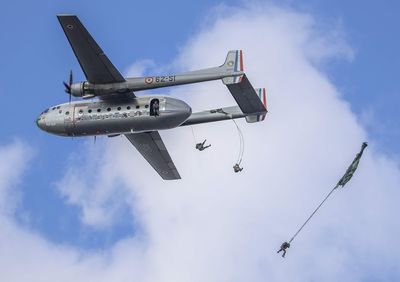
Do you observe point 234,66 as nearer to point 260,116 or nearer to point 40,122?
point 260,116

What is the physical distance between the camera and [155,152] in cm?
7000

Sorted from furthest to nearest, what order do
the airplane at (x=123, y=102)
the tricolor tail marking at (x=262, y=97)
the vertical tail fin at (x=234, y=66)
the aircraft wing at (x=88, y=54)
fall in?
the tricolor tail marking at (x=262, y=97) → the airplane at (x=123, y=102) → the vertical tail fin at (x=234, y=66) → the aircraft wing at (x=88, y=54)

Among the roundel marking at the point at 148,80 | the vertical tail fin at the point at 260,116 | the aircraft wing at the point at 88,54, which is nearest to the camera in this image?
the aircraft wing at the point at 88,54

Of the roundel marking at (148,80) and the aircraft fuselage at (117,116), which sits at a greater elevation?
the roundel marking at (148,80)

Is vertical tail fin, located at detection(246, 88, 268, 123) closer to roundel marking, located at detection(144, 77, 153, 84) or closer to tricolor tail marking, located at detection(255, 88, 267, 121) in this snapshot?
tricolor tail marking, located at detection(255, 88, 267, 121)

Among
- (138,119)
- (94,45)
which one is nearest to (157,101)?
(138,119)

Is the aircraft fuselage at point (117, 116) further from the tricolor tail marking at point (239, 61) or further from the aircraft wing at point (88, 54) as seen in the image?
the tricolor tail marking at point (239, 61)

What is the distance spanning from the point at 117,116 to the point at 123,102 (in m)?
1.19

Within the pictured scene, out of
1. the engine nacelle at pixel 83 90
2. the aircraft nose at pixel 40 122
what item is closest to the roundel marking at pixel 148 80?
the engine nacelle at pixel 83 90

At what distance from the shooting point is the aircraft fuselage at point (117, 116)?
196 feet

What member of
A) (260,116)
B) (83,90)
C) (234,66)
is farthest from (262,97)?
(83,90)

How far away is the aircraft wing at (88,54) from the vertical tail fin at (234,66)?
7.38 meters

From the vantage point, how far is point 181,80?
59656 mm

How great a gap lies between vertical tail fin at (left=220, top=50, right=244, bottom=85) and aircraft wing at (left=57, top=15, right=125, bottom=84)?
7.38 meters
